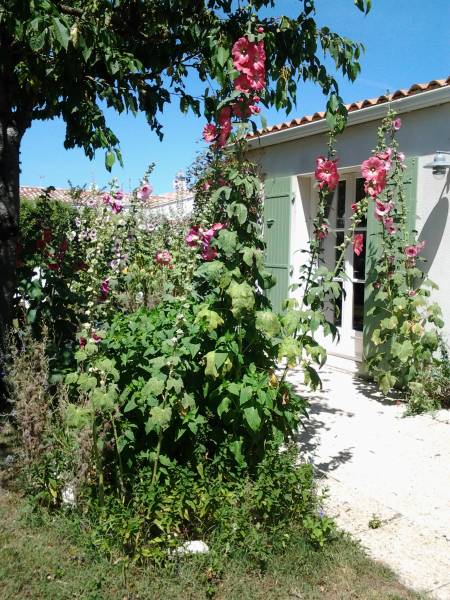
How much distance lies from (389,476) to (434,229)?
9.18ft

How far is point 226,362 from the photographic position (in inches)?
116

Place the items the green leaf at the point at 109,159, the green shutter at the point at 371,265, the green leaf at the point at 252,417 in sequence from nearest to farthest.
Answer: the green leaf at the point at 252,417, the green leaf at the point at 109,159, the green shutter at the point at 371,265

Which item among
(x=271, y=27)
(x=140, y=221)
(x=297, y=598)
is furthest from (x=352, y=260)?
(x=297, y=598)

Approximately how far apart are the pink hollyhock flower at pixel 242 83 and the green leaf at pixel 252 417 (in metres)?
1.64

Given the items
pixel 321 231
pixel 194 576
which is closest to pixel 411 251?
pixel 321 231

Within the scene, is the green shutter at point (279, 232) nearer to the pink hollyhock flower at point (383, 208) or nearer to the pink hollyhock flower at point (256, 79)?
the pink hollyhock flower at point (383, 208)

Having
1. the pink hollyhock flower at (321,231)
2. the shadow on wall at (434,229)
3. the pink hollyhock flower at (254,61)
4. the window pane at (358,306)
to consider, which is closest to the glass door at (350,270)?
the window pane at (358,306)

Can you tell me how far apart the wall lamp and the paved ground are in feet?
7.49

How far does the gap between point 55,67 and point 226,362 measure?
8.16 feet

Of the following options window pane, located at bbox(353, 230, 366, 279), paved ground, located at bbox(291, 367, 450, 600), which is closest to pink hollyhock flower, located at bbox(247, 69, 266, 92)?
paved ground, located at bbox(291, 367, 450, 600)

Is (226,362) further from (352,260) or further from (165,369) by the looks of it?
(352,260)

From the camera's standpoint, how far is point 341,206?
23.3 ft

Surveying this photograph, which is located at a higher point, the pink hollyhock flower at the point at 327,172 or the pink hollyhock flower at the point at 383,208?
the pink hollyhock flower at the point at 327,172

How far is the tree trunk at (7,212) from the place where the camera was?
470 cm
